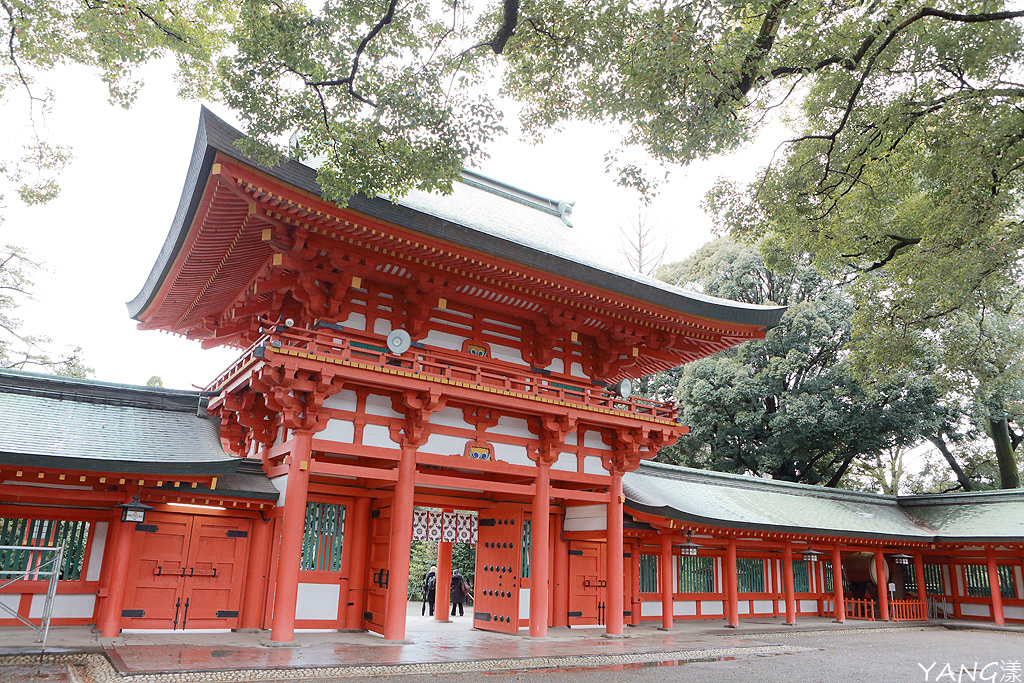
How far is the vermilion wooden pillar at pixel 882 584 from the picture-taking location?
18781 millimetres

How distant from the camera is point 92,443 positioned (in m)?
10.3

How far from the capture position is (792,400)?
27547 mm

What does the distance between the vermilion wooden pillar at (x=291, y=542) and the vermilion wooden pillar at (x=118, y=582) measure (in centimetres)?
222

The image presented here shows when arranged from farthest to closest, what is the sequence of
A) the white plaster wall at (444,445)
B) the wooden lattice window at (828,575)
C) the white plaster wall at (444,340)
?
the wooden lattice window at (828,575) < the white plaster wall at (444,340) < the white plaster wall at (444,445)

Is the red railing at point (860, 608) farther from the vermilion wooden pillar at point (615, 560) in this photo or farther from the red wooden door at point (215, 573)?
the red wooden door at point (215, 573)

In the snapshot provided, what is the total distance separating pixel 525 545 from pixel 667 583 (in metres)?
3.81

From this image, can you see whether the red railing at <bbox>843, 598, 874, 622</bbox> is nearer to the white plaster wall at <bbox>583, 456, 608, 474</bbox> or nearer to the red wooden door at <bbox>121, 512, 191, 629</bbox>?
the white plaster wall at <bbox>583, 456, 608, 474</bbox>

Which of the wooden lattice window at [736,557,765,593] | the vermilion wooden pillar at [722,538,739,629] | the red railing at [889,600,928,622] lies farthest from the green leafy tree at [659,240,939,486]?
the vermilion wooden pillar at [722,538,739,629]

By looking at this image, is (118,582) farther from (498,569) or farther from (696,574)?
(696,574)

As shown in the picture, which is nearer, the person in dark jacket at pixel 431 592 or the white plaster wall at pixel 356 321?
the white plaster wall at pixel 356 321

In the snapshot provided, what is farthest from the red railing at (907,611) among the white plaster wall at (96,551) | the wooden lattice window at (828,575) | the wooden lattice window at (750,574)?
the white plaster wall at (96,551)

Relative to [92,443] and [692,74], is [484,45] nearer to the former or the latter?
[692,74]

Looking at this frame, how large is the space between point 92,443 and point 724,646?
11403 millimetres

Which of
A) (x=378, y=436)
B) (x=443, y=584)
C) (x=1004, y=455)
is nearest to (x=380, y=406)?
(x=378, y=436)
